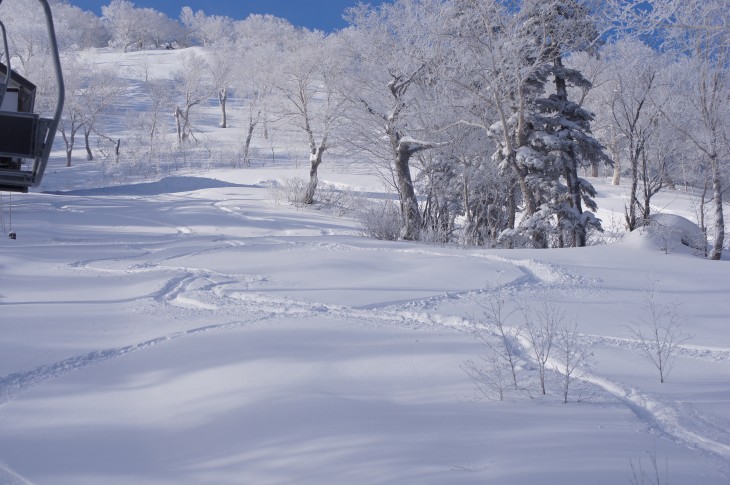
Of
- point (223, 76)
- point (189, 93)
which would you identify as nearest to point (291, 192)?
point (189, 93)

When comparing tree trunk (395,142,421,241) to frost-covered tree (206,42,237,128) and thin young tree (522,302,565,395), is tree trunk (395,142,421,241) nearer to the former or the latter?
thin young tree (522,302,565,395)

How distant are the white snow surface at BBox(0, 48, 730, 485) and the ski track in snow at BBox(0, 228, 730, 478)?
2cm

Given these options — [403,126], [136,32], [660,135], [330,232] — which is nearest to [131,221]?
[330,232]

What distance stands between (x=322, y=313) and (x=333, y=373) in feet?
6.71

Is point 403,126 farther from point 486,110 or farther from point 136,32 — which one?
point 136,32

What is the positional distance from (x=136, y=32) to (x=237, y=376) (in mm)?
99227

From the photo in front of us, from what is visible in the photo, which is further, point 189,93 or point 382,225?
point 189,93

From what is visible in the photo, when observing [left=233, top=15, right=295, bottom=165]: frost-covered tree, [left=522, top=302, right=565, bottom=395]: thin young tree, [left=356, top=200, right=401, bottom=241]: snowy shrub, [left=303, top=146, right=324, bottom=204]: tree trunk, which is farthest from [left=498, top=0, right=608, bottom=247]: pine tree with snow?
[left=233, top=15, right=295, bottom=165]: frost-covered tree

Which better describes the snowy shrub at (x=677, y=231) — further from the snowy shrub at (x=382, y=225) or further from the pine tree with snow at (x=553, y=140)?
the snowy shrub at (x=382, y=225)

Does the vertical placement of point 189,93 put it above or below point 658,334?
above

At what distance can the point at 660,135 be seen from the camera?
23.5 meters

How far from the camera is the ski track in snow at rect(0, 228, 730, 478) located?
385 centimetres

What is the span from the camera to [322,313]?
687cm

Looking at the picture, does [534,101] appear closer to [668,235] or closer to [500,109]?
[500,109]
